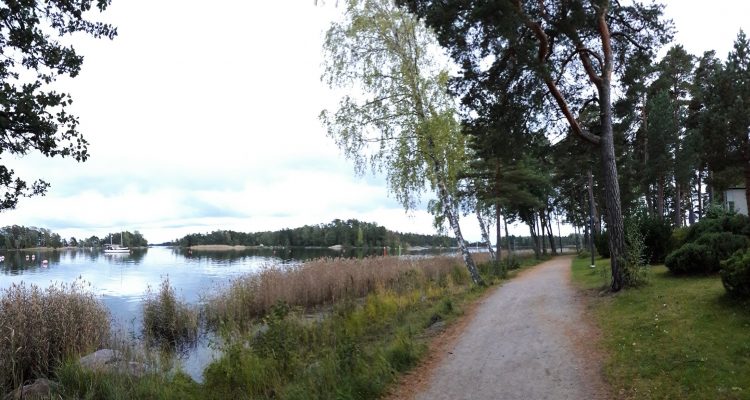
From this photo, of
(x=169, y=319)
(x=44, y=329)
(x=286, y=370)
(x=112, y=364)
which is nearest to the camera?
(x=286, y=370)

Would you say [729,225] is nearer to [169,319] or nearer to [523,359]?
[523,359]

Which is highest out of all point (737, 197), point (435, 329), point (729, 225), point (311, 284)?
point (737, 197)

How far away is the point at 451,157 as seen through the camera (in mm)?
17438

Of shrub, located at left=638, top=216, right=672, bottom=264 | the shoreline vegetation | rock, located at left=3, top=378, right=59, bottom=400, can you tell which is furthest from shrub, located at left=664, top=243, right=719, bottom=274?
rock, located at left=3, top=378, right=59, bottom=400

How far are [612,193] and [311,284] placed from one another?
1068 centimetres

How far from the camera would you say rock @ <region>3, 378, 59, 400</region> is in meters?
7.32

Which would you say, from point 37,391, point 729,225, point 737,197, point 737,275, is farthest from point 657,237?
point 737,197

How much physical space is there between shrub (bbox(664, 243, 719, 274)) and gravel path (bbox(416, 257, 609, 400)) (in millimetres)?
2601

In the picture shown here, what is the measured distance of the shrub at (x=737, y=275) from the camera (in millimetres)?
7605

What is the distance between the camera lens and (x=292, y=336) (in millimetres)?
9023

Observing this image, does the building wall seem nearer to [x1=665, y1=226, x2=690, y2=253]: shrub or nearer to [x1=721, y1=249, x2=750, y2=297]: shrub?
[x1=665, y1=226, x2=690, y2=253]: shrub

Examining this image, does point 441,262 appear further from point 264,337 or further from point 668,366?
point 668,366

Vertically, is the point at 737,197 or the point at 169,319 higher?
the point at 737,197

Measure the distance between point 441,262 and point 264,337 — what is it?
16.6 meters
